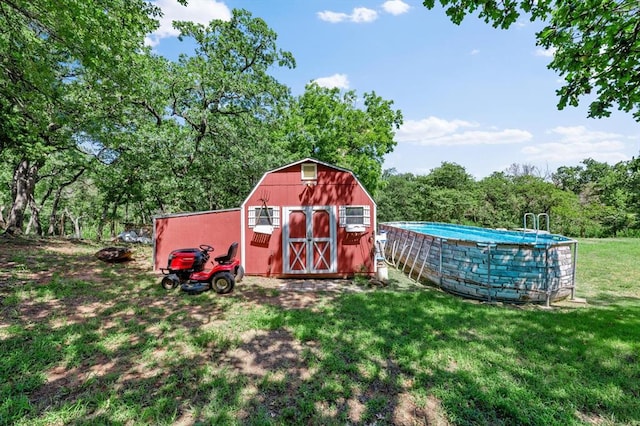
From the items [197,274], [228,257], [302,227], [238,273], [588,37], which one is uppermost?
[588,37]

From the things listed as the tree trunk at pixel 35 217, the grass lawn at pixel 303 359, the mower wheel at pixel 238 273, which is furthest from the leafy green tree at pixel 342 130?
the tree trunk at pixel 35 217

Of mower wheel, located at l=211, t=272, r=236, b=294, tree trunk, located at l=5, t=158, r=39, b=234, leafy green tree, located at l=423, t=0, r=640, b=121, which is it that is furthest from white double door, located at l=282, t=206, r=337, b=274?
tree trunk, located at l=5, t=158, r=39, b=234

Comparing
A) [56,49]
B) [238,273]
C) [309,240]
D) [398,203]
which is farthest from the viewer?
[398,203]

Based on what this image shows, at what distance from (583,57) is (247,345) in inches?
262

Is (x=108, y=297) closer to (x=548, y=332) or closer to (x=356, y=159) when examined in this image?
(x=548, y=332)

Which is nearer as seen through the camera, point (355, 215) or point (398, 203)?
point (355, 215)

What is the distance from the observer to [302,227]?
26.5ft

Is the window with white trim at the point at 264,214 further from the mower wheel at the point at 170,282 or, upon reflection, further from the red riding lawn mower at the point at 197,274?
the mower wheel at the point at 170,282

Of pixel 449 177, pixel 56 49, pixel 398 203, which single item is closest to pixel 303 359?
pixel 56 49

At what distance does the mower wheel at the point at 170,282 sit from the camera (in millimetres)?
6355

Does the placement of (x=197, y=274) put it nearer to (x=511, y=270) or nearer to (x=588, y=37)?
(x=511, y=270)

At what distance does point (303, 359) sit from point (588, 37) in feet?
20.5

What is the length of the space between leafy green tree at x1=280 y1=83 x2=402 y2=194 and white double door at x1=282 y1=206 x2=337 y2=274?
9.56 meters

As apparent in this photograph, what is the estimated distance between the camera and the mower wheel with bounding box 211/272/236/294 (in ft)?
20.6
